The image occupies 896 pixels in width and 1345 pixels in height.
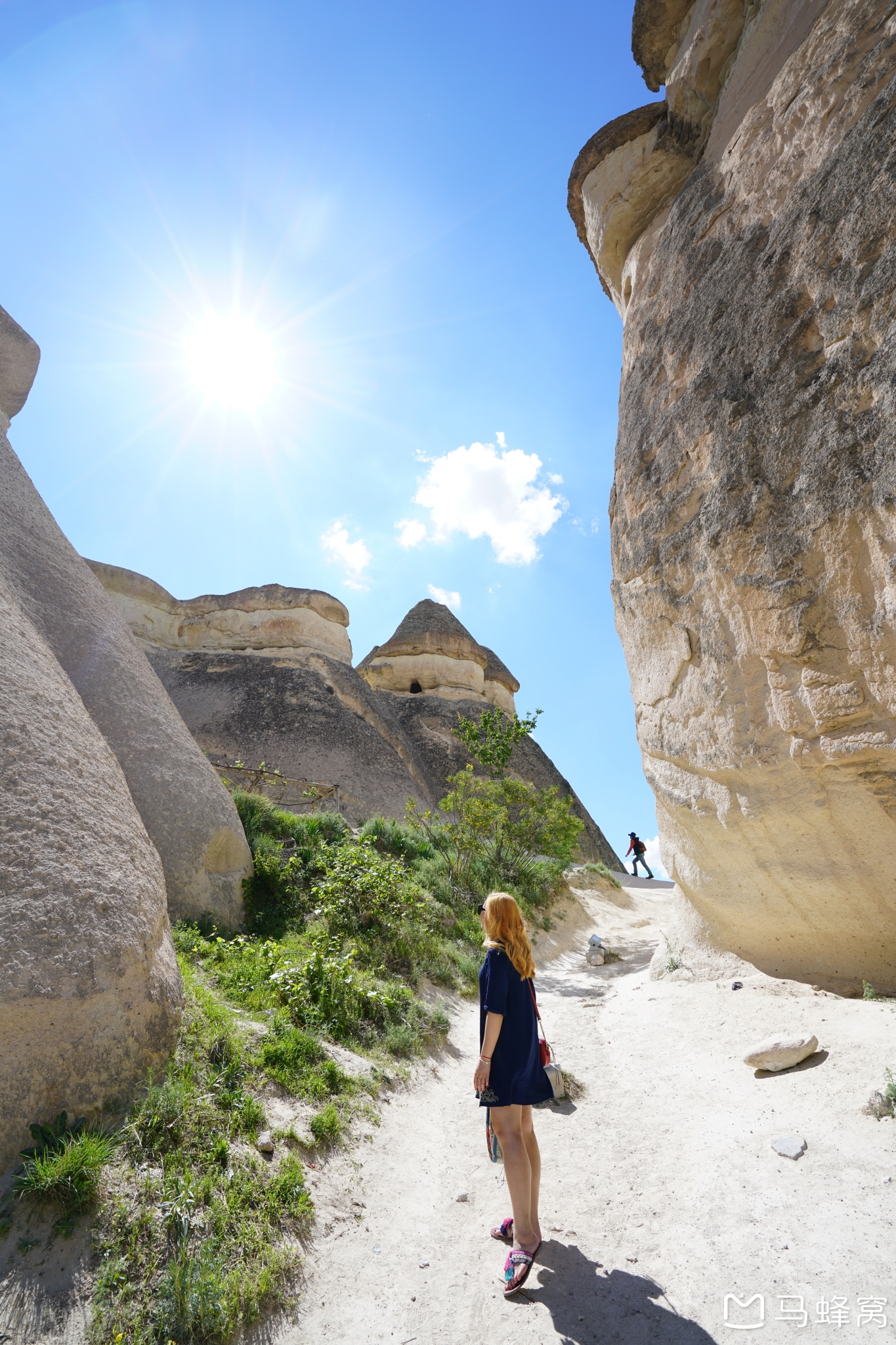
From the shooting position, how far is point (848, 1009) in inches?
165

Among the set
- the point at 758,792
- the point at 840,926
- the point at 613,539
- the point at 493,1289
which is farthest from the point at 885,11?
the point at 493,1289

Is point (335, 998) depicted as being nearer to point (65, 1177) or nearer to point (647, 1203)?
point (65, 1177)

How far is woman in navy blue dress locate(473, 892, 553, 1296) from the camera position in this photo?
8.88 feet

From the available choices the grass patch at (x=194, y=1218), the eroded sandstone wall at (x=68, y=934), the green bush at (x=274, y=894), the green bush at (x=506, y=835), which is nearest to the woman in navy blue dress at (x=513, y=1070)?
the grass patch at (x=194, y=1218)

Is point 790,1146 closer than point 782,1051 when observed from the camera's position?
Yes

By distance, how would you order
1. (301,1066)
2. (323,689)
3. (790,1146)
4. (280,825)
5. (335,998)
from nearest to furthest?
(790,1146), (301,1066), (335,998), (280,825), (323,689)

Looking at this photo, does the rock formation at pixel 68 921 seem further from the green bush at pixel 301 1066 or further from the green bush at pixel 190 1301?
the green bush at pixel 190 1301

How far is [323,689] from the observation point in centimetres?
1725

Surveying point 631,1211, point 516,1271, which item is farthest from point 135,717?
point 631,1211

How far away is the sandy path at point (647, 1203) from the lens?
2.35 metres

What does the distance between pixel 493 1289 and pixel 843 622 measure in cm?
380

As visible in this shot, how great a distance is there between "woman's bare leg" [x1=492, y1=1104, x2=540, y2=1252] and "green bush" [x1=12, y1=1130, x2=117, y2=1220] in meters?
1.61

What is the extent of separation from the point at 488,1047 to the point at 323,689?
14.9 m

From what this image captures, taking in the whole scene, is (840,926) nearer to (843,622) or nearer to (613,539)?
(843,622)
